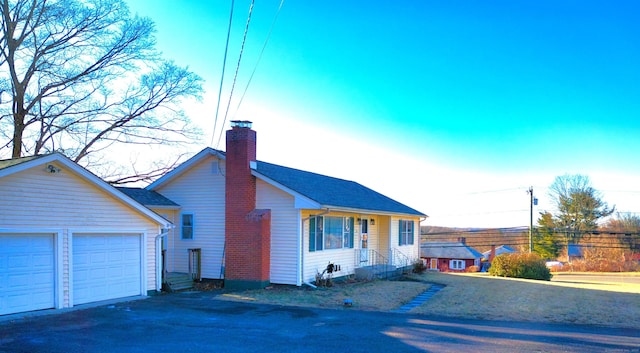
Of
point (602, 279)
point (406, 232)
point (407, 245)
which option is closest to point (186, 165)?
point (406, 232)

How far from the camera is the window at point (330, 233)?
18562 millimetres

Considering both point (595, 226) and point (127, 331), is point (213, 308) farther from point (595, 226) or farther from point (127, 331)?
point (595, 226)

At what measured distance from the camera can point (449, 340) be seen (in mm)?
10281

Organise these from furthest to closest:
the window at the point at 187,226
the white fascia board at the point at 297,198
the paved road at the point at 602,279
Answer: the paved road at the point at 602,279 < the window at the point at 187,226 < the white fascia board at the point at 297,198

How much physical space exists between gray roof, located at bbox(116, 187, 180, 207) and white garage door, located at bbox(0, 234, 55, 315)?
18.3 feet

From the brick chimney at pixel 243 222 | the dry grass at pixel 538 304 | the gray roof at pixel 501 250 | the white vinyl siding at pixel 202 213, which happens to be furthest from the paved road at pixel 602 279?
the gray roof at pixel 501 250

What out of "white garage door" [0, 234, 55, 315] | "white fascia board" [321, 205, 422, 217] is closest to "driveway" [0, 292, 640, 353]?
"white garage door" [0, 234, 55, 315]

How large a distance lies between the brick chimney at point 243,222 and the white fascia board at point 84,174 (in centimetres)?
251

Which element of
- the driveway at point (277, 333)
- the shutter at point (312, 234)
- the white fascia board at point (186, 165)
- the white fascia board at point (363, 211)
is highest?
the white fascia board at point (186, 165)

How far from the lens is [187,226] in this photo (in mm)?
19828

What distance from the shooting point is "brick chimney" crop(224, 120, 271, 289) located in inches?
698

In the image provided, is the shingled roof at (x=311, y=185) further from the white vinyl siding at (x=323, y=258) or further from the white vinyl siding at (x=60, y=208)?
the white vinyl siding at (x=60, y=208)

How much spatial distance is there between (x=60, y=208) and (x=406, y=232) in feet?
59.0

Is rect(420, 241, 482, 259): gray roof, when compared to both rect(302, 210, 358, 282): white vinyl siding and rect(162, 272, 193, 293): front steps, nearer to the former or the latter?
rect(302, 210, 358, 282): white vinyl siding
